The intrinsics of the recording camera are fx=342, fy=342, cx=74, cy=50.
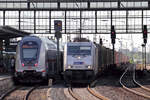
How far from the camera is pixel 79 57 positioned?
22984mm

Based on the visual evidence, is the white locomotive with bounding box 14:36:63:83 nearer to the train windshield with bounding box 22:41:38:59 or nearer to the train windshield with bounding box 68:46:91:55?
the train windshield with bounding box 22:41:38:59

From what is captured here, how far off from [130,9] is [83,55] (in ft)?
76.8

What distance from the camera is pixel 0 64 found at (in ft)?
138

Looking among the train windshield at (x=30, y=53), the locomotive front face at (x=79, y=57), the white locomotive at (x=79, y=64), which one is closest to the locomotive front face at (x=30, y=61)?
the train windshield at (x=30, y=53)

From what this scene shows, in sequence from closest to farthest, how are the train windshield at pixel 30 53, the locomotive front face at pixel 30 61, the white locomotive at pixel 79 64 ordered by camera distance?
1. the white locomotive at pixel 79 64
2. the locomotive front face at pixel 30 61
3. the train windshield at pixel 30 53

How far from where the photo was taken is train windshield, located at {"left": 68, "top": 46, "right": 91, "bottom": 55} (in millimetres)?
23156

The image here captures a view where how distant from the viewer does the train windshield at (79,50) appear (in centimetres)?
2316

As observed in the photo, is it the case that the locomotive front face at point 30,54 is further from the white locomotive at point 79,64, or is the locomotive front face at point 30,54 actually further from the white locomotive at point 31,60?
the white locomotive at point 79,64

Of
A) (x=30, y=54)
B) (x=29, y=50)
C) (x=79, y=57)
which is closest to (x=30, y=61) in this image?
(x=30, y=54)

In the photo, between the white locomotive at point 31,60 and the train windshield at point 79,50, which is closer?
the train windshield at point 79,50

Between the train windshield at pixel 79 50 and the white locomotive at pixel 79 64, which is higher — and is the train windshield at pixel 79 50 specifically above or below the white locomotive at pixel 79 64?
above

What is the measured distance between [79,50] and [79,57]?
1.77 feet

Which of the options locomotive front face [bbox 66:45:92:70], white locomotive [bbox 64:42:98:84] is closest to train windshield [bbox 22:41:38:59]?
white locomotive [bbox 64:42:98:84]

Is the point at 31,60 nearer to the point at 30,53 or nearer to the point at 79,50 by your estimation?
the point at 30,53
